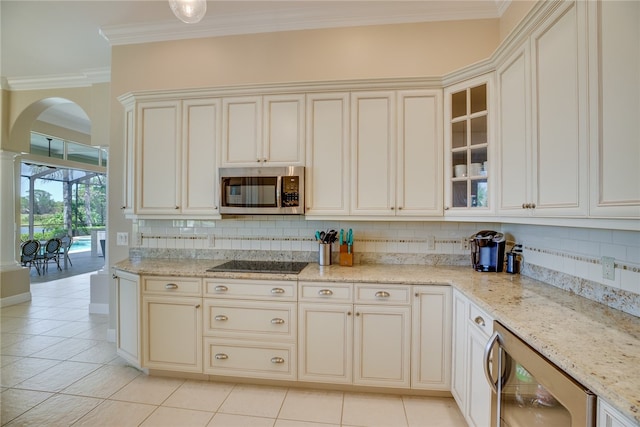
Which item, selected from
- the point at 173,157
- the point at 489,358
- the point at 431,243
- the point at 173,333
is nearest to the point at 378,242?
the point at 431,243

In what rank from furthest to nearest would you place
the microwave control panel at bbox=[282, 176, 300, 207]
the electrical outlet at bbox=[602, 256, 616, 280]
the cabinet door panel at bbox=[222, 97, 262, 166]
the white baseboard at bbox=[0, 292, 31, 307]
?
1. the white baseboard at bbox=[0, 292, 31, 307]
2. the cabinet door panel at bbox=[222, 97, 262, 166]
3. the microwave control panel at bbox=[282, 176, 300, 207]
4. the electrical outlet at bbox=[602, 256, 616, 280]

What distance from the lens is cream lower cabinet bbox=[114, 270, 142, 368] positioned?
2.48 m

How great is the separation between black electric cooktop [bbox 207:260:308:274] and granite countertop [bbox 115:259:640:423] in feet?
0.25

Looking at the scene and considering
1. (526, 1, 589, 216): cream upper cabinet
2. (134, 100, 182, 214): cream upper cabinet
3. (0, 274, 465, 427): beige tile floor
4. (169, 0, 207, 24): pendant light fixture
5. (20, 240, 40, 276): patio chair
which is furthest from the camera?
(20, 240, 40, 276): patio chair

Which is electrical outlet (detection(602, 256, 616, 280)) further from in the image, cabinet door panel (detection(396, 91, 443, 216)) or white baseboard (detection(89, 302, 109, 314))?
white baseboard (detection(89, 302, 109, 314))

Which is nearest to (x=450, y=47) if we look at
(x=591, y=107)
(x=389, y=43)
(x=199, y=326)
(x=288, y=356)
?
(x=389, y=43)

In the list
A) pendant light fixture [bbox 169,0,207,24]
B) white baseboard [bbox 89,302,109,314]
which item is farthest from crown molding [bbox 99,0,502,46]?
white baseboard [bbox 89,302,109,314]

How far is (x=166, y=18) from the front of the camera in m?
2.89

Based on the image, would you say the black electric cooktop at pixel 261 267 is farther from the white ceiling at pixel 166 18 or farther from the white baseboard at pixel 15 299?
the white baseboard at pixel 15 299

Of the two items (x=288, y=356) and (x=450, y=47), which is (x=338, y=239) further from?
(x=450, y=47)

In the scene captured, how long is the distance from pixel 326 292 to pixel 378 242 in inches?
30.7

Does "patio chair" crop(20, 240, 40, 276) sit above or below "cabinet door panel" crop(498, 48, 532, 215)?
below

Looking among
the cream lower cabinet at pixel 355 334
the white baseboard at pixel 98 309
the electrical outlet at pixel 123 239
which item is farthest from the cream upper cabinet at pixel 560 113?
the white baseboard at pixel 98 309

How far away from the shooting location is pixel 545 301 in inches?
64.5
